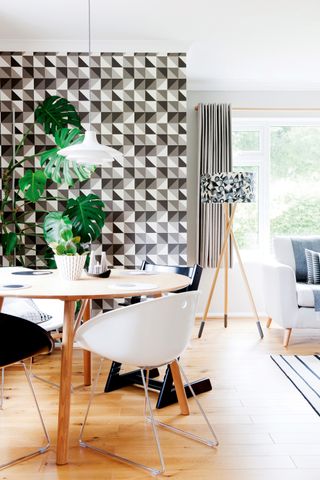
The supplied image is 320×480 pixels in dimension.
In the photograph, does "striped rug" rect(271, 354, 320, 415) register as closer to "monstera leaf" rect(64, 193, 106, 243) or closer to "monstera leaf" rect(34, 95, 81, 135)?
"monstera leaf" rect(64, 193, 106, 243)

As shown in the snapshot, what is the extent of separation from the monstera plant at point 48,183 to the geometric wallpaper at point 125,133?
0.19 feet

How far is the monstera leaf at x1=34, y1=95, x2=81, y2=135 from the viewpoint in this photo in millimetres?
→ 3787

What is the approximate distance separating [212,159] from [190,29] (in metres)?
1.58

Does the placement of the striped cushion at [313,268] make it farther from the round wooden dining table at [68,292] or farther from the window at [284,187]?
the round wooden dining table at [68,292]

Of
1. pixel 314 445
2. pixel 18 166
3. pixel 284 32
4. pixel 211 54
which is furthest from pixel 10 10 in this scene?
Answer: pixel 314 445

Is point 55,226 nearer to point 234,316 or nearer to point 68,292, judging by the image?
point 68,292

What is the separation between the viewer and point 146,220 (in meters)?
4.25

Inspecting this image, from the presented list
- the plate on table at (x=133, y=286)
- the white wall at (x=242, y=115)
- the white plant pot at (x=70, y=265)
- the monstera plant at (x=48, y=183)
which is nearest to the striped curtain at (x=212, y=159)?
the white wall at (x=242, y=115)

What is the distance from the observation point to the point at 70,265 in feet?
8.37

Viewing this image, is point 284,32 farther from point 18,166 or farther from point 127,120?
point 18,166

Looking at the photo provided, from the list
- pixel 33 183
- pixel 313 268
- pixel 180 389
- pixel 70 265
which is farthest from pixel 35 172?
pixel 313 268

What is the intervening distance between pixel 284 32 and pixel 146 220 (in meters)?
1.90

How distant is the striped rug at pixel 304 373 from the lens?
293 centimetres

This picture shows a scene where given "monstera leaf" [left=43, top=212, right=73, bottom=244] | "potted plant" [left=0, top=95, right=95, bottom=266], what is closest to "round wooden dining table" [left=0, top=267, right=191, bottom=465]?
"monstera leaf" [left=43, top=212, right=73, bottom=244]
